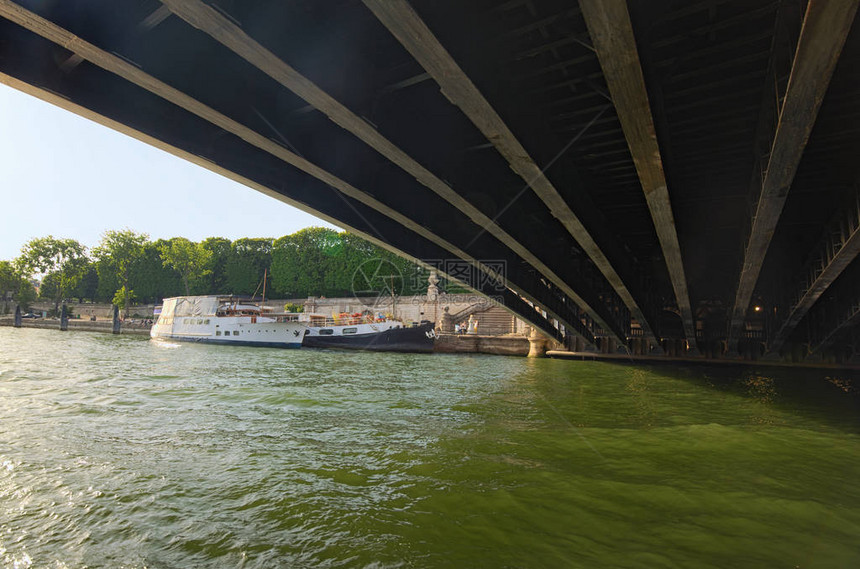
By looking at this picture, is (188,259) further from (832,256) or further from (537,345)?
(832,256)

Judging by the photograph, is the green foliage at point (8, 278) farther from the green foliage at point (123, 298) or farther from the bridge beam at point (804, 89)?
the bridge beam at point (804, 89)

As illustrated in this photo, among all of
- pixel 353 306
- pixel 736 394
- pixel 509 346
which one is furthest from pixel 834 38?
pixel 353 306

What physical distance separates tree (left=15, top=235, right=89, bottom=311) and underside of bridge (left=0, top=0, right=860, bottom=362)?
306 feet

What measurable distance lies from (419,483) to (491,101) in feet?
13.8

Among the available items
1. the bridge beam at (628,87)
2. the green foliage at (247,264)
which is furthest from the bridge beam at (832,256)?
the green foliage at (247,264)

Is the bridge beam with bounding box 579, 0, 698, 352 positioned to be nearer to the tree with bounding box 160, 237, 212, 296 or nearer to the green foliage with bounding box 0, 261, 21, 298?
the tree with bounding box 160, 237, 212, 296

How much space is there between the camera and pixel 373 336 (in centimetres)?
2908

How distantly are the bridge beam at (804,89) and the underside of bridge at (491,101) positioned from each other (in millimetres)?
20

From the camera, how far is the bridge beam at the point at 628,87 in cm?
340

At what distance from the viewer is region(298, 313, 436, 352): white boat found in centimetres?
2767

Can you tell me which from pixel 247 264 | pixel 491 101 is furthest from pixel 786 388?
pixel 247 264

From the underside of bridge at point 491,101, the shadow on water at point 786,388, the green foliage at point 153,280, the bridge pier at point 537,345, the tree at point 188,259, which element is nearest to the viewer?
the underside of bridge at point 491,101

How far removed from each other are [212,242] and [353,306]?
34.6m

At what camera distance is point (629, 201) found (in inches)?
389
